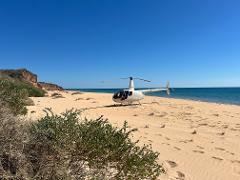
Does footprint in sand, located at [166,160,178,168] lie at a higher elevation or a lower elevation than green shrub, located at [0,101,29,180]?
lower

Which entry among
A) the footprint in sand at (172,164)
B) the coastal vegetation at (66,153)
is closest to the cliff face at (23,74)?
the footprint in sand at (172,164)

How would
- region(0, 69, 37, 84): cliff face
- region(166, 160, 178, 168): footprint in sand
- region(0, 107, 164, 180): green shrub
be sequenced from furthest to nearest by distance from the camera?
1. region(0, 69, 37, 84): cliff face
2. region(166, 160, 178, 168): footprint in sand
3. region(0, 107, 164, 180): green shrub

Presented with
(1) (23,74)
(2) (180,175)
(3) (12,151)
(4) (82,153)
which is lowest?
(2) (180,175)

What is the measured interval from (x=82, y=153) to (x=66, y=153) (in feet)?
1.07

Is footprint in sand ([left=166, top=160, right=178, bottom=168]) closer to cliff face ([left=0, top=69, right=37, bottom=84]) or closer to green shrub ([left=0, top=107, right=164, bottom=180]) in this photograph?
green shrub ([left=0, top=107, right=164, bottom=180])

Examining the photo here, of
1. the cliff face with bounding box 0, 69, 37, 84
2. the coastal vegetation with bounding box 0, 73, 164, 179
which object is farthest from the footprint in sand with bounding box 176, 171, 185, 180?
the cliff face with bounding box 0, 69, 37, 84

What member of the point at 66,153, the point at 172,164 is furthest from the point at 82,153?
the point at 172,164

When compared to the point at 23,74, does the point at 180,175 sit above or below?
below

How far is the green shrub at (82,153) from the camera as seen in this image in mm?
3922

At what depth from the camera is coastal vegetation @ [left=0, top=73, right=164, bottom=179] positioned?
3.76 metres

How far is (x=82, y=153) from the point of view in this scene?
426cm

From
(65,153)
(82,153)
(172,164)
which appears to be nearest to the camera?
(65,153)

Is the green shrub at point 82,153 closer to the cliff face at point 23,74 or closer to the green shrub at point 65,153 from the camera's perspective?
the green shrub at point 65,153

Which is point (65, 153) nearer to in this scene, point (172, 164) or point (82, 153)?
point (82, 153)
